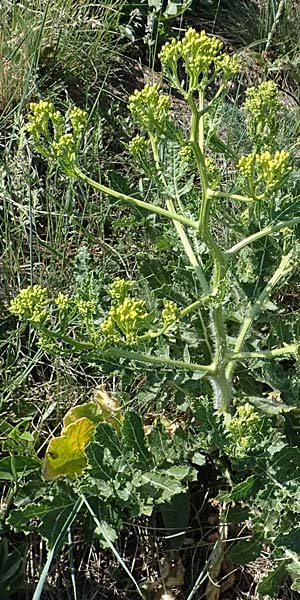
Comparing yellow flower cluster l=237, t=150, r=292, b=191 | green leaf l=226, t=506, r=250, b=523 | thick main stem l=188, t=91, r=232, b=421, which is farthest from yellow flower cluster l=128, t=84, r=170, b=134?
green leaf l=226, t=506, r=250, b=523

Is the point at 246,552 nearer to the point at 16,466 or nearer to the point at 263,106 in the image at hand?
the point at 16,466

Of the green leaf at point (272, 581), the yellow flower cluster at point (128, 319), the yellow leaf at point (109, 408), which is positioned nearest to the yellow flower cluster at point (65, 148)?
the yellow flower cluster at point (128, 319)

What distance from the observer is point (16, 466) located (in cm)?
169

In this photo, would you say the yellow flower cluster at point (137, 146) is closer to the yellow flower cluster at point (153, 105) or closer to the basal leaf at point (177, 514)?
the yellow flower cluster at point (153, 105)

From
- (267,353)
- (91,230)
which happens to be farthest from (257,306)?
(91,230)

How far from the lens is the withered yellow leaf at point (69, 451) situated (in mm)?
1661

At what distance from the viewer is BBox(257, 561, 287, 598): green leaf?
150 cm

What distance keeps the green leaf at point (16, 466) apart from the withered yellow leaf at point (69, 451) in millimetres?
45

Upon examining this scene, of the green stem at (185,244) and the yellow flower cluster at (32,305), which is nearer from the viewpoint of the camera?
the yellow flower cluster at (32,305)

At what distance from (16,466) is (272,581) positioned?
57 centimetres

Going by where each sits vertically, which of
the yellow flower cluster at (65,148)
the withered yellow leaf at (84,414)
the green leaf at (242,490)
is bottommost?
the green leaf at (242,490)

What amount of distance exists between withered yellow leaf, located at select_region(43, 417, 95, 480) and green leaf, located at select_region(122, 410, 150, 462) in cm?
15

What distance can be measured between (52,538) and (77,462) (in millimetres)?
201

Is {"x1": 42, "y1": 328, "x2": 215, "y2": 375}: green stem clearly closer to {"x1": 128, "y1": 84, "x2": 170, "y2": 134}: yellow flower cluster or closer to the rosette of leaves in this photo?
the rosette of leaves
